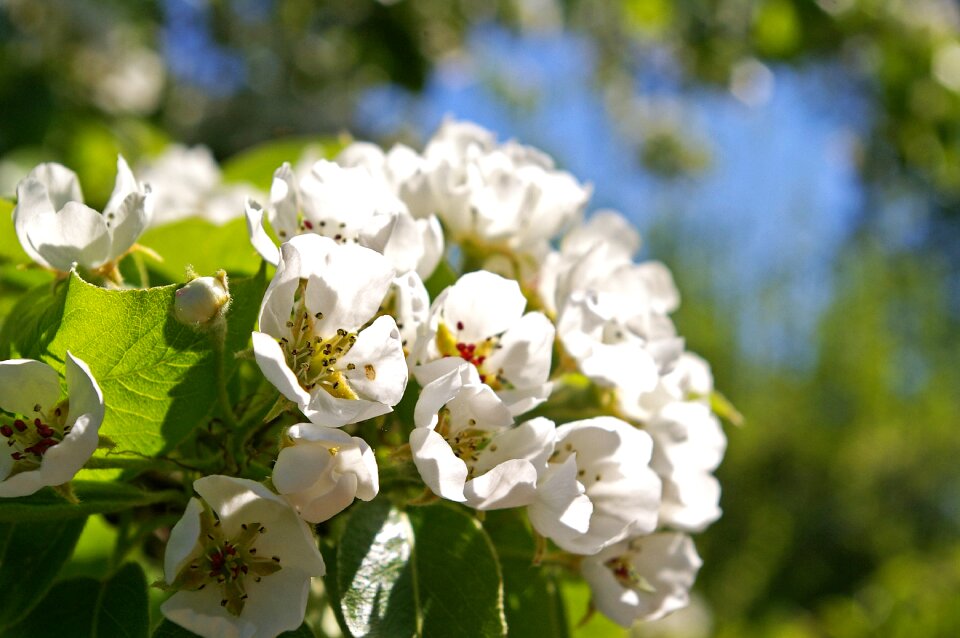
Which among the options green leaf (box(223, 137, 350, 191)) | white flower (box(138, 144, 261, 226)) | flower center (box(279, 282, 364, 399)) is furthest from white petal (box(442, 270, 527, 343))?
green leaf (box(223, 137, 350, 191))

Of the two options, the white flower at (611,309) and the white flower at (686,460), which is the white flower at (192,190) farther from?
the white flower at (686,460)

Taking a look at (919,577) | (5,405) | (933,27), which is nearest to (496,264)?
(5,405)

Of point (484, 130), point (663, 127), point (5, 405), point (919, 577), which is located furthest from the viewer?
point (663, 127)

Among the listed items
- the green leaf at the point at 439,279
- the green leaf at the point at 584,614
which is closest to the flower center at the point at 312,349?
the green leaf at the point at 439,279

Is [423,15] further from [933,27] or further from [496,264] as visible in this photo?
[496,264]

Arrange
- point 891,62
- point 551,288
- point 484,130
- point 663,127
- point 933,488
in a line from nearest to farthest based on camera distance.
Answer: point 551,288 < point 484,130 < point 891,62 < point 663,127 < point 933,488

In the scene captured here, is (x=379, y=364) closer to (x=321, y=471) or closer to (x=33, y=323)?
(x=321, y=471)

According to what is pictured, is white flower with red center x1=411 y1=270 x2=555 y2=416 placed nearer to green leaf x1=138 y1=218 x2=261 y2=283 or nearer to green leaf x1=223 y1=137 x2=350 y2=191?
green leaf x1=138 y1=218 x2=261 y2=283
